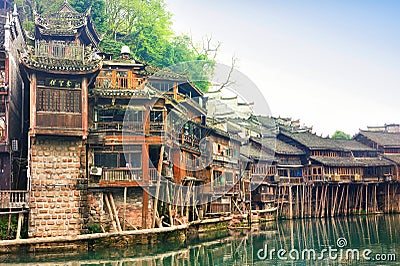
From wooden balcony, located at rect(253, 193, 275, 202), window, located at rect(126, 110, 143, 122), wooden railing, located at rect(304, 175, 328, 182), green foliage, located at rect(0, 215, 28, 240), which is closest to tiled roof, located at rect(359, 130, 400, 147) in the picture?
wooden railing, located at rect(304, 175, 328, 182)

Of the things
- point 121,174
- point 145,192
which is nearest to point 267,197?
point 145,192

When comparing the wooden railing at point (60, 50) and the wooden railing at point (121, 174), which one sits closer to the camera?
the wooden railing at point (121, 174)

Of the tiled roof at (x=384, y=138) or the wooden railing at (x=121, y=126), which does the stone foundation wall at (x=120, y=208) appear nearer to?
the wooden railing at (x=121, y=126)

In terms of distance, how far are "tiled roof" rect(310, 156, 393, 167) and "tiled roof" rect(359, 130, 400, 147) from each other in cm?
269

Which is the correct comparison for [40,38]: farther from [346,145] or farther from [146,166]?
[346,145]

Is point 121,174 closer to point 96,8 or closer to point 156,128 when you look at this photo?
point 156,128

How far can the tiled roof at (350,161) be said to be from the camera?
52.7 metres

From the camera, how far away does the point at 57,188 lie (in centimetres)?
2605

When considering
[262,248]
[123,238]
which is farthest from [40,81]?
[262,248]

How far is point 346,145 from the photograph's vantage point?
58031 millimetres

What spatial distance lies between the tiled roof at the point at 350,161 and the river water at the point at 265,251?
14.0 m

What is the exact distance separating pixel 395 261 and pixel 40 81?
63.5 ft

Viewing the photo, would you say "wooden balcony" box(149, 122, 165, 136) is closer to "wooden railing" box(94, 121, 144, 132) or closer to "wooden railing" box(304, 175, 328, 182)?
"wooden railing" box(94, 121, 144, 132)

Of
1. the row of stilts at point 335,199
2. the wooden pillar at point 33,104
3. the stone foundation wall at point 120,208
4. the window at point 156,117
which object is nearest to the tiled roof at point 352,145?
the row of stilts at point 335,199
